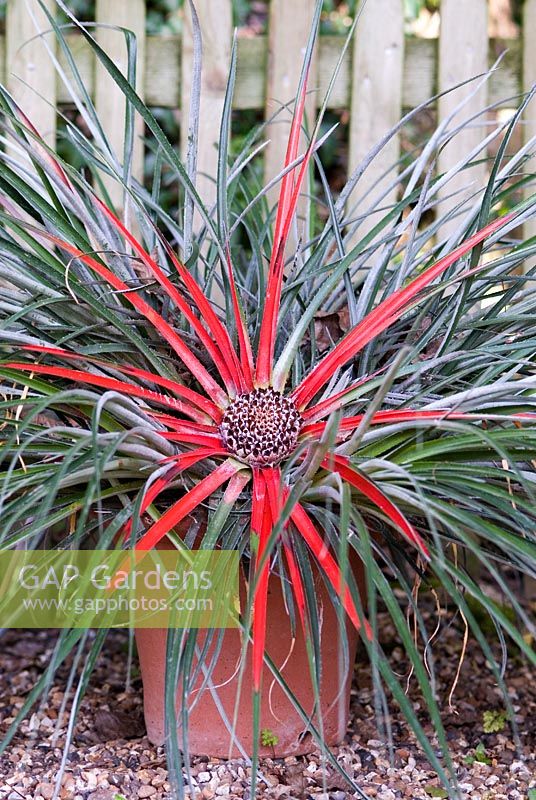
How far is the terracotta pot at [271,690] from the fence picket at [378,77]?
40.6 inches

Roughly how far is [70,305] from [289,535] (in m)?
0.44

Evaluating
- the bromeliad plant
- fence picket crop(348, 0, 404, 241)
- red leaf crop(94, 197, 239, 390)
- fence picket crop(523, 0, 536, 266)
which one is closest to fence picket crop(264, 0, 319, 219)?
fence picket crop(348, 0, 404, 241)

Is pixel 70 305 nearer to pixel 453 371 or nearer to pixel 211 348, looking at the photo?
pixel 211 348

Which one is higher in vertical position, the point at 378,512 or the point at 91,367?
the point at 91,367

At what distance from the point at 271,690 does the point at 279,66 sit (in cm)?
135

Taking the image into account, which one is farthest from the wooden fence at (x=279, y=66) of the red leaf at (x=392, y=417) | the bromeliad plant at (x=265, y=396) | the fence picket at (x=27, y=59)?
the red leaf at (x=392, y=417)

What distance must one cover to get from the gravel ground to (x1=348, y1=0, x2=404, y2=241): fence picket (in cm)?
102

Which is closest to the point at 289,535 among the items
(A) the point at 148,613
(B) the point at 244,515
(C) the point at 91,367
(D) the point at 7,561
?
(B) the point at 244,515

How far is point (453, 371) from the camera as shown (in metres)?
1.17

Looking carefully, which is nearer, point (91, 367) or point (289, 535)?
point (289, 535)

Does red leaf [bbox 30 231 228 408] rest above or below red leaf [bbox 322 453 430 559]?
above

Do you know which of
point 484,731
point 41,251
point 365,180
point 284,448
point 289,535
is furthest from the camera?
point 365,180

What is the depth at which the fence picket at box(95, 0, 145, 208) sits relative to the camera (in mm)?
1870

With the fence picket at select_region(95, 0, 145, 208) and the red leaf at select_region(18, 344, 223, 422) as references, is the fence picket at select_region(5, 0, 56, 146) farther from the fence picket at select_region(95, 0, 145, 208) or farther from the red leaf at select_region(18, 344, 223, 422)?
the red leaf at select_region(18, 344, 223, 422)
